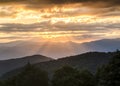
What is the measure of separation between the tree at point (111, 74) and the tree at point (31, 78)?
2366 centimetres

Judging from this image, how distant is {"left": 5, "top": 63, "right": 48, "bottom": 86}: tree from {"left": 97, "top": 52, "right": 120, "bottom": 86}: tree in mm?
23658

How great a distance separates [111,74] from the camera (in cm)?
7300

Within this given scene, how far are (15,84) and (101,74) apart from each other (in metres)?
28.4

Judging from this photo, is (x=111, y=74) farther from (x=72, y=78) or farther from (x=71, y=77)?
(x=71, y=77)

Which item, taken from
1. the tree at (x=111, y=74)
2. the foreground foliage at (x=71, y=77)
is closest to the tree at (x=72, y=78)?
the foreground foliage at (x=71, y=77)

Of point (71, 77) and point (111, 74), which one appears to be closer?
point (111, 74)

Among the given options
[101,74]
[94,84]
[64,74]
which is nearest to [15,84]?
[64,74]

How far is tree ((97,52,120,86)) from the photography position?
237 feet

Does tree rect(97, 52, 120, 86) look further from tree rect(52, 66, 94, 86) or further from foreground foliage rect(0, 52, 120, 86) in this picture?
tree rect(52, 66, 94, 86)

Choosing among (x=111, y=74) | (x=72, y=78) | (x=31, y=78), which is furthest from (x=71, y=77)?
(x=111, y=74)

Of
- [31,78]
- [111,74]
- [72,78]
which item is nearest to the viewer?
[111,74]

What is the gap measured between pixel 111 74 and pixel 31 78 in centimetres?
2764

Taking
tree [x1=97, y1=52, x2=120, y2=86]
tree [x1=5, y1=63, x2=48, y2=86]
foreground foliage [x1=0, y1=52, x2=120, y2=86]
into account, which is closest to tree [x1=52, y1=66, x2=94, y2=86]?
foreground foliage [x1=0, y1=52, x2=120, y2=86]

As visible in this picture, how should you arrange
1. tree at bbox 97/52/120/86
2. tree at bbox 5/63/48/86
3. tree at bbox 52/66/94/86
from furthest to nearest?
tree at bbox 5/63/48/86 < tree at bbox 52/66/94/86 < tree at bbox 97/52/120/86
